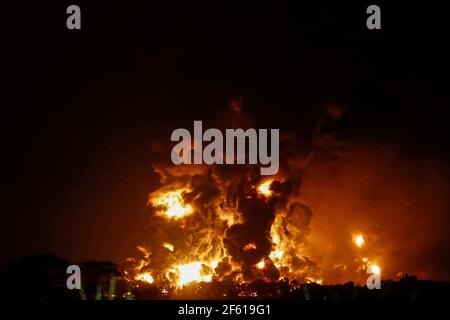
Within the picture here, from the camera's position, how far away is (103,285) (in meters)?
56.1

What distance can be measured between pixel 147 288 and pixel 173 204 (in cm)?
896

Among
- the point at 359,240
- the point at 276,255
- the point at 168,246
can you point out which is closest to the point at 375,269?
the point at 359,240

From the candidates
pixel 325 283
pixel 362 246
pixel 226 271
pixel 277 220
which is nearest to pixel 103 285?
pixel 226 271

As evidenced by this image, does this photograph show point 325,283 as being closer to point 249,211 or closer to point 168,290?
point 249,211

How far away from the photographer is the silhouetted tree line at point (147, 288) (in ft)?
164

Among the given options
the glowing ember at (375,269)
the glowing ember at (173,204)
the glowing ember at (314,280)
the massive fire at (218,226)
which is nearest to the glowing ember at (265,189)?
the massive fire at (218,226)

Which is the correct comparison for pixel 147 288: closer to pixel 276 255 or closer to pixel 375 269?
pixel 276 255

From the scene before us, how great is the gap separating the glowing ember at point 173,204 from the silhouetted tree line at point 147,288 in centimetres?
725

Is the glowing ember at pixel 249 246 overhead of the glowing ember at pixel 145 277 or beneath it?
overhead

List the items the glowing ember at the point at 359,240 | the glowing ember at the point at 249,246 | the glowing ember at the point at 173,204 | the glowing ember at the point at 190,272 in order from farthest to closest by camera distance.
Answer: the glowing ember at the point at 359,240, the glowing ember at the point at 173,204, the glowing ember at the point at 190,272, the glowing ember at the point at 249,246

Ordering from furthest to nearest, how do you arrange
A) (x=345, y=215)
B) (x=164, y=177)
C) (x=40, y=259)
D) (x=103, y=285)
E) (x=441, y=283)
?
(x=345, y=215) < (x=164, y=177) < (x=441, y=283) < (x=103, y=285) < (x=40, y=259)

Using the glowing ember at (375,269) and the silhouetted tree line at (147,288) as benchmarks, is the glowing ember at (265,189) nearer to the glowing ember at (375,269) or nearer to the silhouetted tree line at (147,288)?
the silhouetted tree line at (147,288)

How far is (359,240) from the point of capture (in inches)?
2805

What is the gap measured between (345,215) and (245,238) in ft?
46.1
